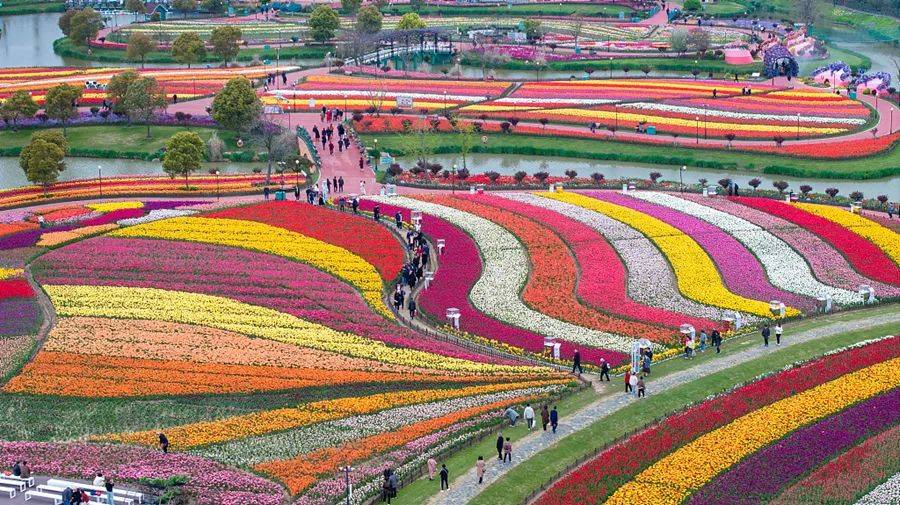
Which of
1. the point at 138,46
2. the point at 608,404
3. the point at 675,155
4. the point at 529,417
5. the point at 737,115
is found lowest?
the point at 608,404

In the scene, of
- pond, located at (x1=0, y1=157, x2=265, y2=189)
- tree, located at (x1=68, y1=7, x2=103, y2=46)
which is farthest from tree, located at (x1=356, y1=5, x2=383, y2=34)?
pond, located at (x1=0, y1=157, x2=265, y2=189)

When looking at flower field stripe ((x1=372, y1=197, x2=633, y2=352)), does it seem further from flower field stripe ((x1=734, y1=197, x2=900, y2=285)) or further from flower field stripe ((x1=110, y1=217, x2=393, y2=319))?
flower field stripe ((x1=734, y1=197, x2=900, y2=285))

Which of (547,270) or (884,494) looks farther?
(547,270)

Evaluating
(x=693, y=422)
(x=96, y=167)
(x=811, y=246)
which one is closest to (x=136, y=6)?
(x=96, y=167)

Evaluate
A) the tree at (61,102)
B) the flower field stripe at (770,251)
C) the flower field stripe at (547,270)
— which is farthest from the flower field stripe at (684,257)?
the tree at (61,102)

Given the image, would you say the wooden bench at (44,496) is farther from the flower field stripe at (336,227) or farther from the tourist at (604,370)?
the flower field stripe at (336,227)

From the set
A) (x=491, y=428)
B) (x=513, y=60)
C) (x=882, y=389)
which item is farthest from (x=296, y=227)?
(x=513, y=60)

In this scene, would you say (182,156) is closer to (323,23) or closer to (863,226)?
(863,226)
